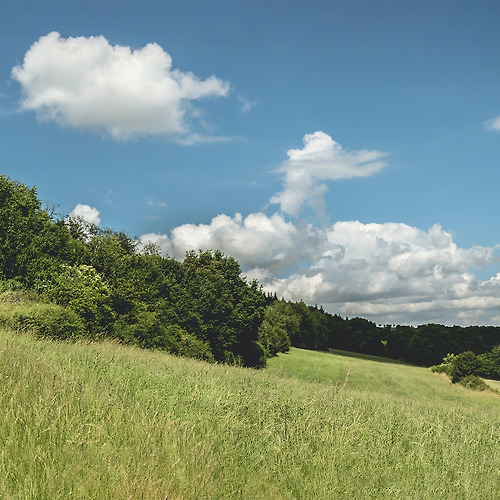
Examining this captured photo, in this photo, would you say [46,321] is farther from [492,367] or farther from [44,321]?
[492,367]

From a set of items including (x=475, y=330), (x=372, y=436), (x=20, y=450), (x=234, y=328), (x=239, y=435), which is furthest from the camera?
(x=475, y=330)

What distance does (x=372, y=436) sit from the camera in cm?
851

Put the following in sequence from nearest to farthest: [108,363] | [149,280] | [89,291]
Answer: [108,363], [89,291], [149,280]

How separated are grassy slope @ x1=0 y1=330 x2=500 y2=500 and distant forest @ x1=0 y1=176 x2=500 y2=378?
33.6 feet

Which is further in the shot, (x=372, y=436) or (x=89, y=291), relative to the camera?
(x=89, y=291)

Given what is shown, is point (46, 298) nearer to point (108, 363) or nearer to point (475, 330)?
point (108, 363)

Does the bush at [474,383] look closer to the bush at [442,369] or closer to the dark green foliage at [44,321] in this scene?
the bush at [442,369]

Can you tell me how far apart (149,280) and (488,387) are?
39.0m

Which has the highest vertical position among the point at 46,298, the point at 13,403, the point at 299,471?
the point at 46,298

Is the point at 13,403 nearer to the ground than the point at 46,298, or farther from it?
nearer to the ground

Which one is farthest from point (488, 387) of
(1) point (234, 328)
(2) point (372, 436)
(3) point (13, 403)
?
(3) point (13, 403)

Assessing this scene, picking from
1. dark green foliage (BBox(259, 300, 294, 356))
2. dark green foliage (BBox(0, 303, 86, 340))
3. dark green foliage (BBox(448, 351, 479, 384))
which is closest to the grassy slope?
dark green foliage (BBox(0, 303, 86, 340))

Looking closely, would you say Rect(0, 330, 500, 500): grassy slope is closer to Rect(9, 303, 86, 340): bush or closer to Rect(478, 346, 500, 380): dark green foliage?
Rect(9, 303, 86, 340): bush

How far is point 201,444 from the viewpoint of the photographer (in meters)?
6.63
